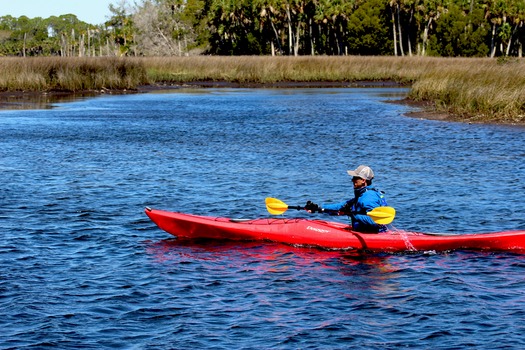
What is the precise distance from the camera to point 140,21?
95.3 metres

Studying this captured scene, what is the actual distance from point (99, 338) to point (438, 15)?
72.7 meters

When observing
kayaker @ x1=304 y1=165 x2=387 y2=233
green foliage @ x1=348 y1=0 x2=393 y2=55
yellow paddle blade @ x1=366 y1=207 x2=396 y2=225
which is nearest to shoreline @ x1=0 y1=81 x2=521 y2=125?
kayaker @ x1=304 y1=165 x2=387 y2=233

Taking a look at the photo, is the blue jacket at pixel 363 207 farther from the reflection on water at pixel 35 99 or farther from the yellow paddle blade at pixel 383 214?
the reflection on water at pixel 35 99

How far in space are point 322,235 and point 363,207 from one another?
0.69 meters

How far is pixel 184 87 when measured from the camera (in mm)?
52250

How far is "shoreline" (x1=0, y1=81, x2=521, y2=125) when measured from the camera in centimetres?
2970

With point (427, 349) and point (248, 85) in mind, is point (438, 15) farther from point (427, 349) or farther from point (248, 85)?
point (427, 349)

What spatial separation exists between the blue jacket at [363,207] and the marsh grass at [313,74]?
15310 mm

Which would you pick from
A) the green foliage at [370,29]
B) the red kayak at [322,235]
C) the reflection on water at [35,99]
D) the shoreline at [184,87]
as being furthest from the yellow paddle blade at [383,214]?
the green foliage at [370,29]

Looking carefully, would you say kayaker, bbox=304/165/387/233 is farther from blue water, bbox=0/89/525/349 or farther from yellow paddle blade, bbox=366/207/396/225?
blue water, bbox=0/89/525/349

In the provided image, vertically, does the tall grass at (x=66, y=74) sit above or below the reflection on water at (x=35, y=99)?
above

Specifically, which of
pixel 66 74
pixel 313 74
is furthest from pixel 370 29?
pixel 66 74

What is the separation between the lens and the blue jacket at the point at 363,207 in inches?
433

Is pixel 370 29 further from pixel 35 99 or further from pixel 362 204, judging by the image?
pixel 362 204
